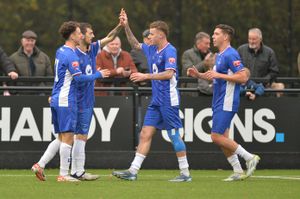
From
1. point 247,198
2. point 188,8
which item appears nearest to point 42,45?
point 188,8

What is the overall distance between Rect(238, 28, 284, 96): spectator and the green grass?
265cm

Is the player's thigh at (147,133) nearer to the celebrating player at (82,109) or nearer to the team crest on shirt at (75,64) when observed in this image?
the celebrating player at (82,109)

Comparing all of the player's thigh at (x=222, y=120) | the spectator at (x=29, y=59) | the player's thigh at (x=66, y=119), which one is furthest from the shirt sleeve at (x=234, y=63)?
the spectator at (x=29, y=59)

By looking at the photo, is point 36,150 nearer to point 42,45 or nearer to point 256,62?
point 256,62

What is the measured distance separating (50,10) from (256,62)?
6.46 metres

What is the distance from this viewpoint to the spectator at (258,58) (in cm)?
2098

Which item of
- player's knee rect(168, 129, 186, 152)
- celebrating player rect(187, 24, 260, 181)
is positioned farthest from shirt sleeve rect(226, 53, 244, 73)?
player's knee rect(168, 129, 186, 152)

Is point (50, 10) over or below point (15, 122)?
over

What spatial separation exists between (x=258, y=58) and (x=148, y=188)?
5592mm

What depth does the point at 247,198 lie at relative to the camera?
588 inches

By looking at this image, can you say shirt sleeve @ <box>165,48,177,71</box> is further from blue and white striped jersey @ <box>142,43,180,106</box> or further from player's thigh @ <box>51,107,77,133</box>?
player's thigh @ <box>51,107,77,133</box>

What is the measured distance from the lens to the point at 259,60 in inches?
832

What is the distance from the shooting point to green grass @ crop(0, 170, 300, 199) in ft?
49.8

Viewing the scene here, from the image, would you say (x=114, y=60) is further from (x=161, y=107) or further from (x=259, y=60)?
(x=161, y=107)
